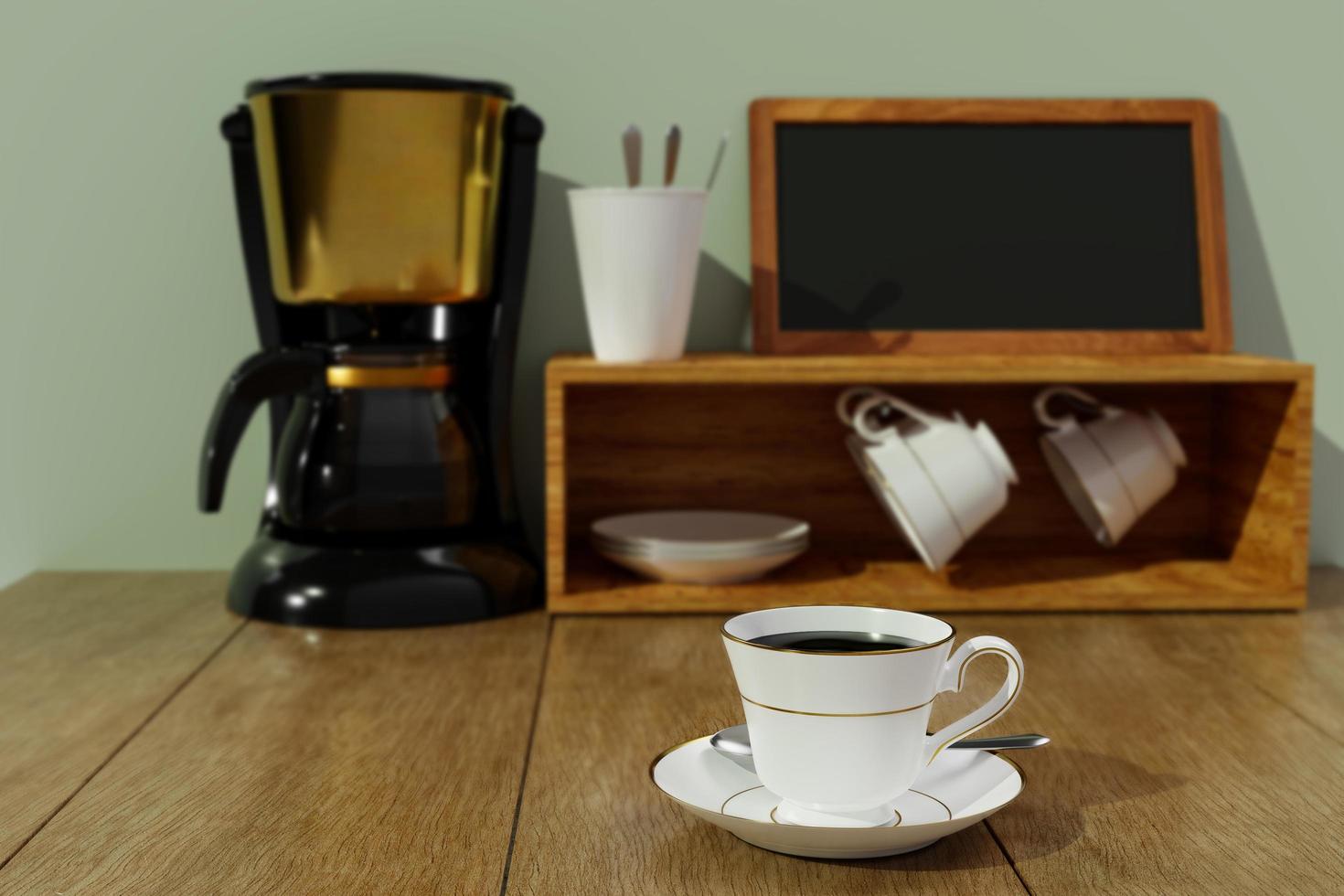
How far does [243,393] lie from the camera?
1.06m

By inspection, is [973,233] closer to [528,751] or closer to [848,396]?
[848,396]

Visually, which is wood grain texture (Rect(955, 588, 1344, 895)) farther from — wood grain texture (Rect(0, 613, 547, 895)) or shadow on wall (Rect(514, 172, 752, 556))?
shadow on wall (Rect(514, 172, 752, 556))

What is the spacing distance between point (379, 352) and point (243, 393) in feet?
0.37

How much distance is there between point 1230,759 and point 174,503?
3.19 feet

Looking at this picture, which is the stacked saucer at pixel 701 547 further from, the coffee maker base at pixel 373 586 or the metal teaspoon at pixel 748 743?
the metal teaspoon at pixel 748 743

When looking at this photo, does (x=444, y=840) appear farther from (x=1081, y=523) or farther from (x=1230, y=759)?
(x=1081, y=523)

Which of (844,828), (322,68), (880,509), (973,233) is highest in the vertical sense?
(322,68)

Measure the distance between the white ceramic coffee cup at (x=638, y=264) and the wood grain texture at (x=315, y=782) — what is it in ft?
0.90

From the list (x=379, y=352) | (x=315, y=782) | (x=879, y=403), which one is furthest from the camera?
(x=879, y=403)

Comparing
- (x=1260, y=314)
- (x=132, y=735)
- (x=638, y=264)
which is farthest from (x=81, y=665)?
(x=1260, y=314)

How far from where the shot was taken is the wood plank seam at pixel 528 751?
0.63 m

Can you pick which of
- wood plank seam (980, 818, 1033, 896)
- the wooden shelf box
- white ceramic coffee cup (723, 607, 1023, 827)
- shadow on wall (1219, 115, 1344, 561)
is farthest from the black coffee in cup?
shadow on wall (1219, 115, 1344, 561)

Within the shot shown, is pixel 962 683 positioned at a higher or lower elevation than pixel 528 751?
higher

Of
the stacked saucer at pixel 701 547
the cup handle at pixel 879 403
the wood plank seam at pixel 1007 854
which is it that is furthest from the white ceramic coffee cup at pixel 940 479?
the wood plank seam at pixel 1007 854
